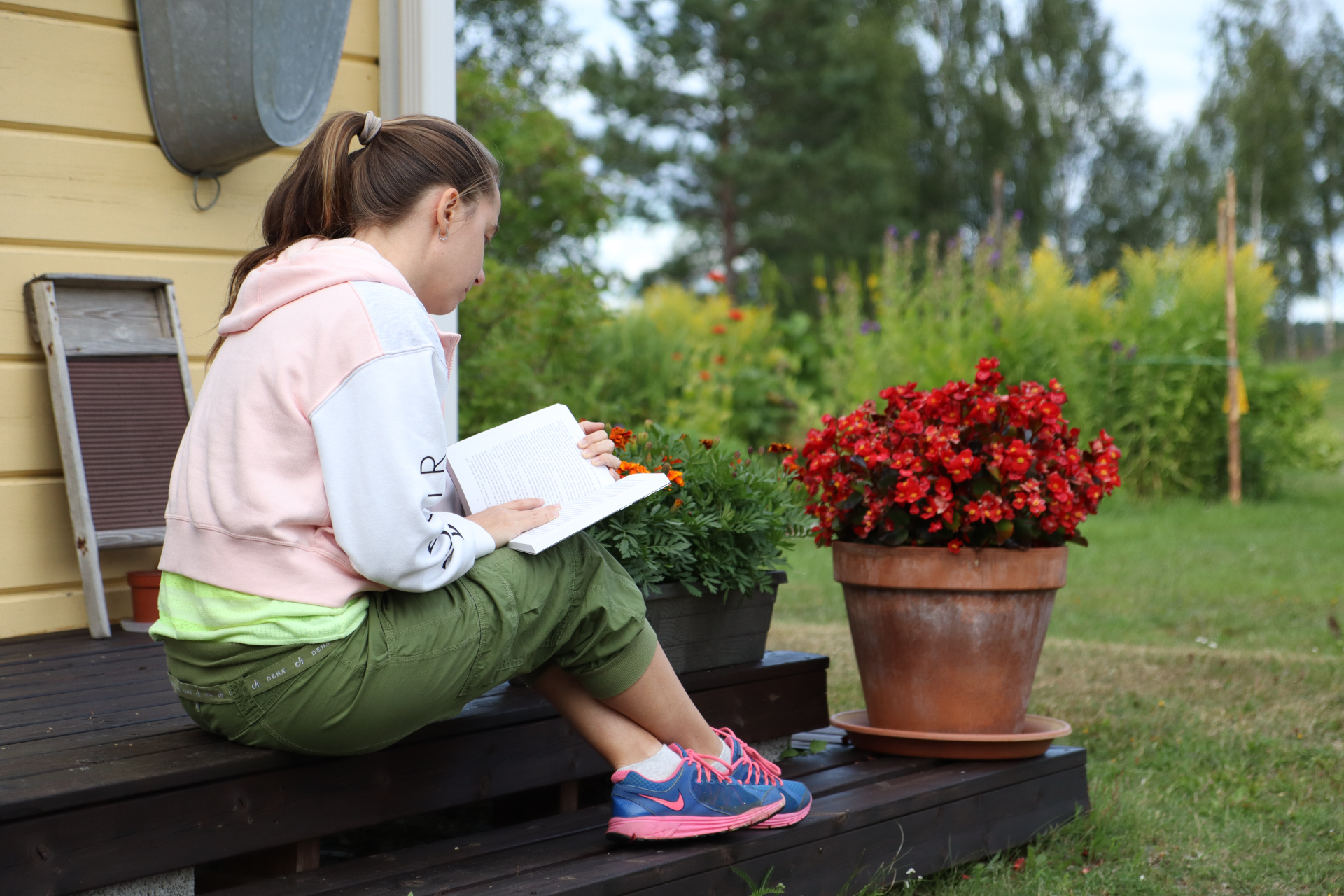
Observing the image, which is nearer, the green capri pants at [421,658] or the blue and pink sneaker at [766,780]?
the green capri pants at [421,658]

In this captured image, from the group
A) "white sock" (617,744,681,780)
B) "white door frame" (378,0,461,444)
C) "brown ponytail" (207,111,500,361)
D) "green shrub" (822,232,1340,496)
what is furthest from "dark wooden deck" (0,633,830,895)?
"green shrub" (822,232,1340,496)

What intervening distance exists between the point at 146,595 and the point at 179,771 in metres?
1.25

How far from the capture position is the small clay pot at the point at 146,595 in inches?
107

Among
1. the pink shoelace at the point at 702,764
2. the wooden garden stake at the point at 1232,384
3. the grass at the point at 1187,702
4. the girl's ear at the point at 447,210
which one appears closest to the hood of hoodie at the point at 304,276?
the girl's ear at the point at 447,210

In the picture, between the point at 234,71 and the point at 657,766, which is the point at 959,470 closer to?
the point at 657,766

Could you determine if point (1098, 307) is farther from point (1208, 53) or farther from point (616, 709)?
point (1208, 53)

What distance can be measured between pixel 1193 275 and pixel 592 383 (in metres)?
4.58

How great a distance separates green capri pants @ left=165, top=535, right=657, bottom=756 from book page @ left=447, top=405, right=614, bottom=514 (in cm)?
9

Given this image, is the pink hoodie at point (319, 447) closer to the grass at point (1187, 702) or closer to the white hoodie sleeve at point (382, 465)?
the white hoodie sleeve at point (382, 465)

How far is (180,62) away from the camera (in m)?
2.79

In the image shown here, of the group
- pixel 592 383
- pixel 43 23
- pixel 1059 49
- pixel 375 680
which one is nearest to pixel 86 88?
pixel 43 23

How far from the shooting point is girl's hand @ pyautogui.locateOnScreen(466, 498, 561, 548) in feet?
5.70

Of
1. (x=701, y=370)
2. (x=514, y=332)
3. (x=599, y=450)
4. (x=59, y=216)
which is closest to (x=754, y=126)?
(x=701, y=370)

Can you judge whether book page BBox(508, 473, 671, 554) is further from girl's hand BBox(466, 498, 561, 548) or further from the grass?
the grass
